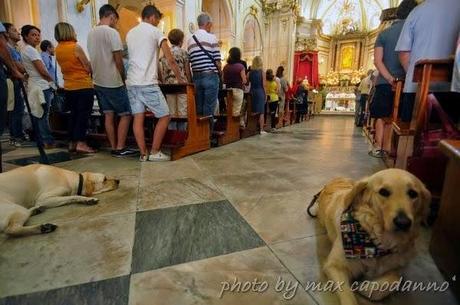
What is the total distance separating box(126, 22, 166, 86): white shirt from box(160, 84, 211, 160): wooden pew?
1.41 ft

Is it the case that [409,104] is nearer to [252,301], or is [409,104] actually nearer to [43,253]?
[252,301]

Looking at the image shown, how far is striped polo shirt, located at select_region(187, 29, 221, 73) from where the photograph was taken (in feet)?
12.5

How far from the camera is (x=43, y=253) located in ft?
4.45

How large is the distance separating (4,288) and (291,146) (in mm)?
3957

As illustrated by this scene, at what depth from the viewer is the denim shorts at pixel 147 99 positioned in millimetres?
3159

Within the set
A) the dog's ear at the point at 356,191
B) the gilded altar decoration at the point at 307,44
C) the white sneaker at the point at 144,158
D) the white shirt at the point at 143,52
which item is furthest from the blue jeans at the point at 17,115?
the gilded altar decoration at the point at 307,44

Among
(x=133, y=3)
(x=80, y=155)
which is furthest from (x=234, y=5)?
(x=80, y=155)

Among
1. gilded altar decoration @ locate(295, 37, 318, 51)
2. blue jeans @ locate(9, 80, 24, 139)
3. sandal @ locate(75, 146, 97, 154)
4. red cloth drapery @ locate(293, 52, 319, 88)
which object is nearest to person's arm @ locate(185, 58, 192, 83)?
sandal @ locate(75, 146, 97, 154)

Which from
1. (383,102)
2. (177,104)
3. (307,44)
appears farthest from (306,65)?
(177,104)

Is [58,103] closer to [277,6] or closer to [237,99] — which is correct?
[237,99]

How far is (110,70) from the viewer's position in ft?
11.2

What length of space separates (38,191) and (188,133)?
6.47 ft

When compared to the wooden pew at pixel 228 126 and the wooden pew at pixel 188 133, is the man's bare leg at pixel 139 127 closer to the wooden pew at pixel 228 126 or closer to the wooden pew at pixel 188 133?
the wooden pew at pixel 188 133

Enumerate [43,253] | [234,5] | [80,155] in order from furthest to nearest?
[234,5]
[80,155]
[43,253]
